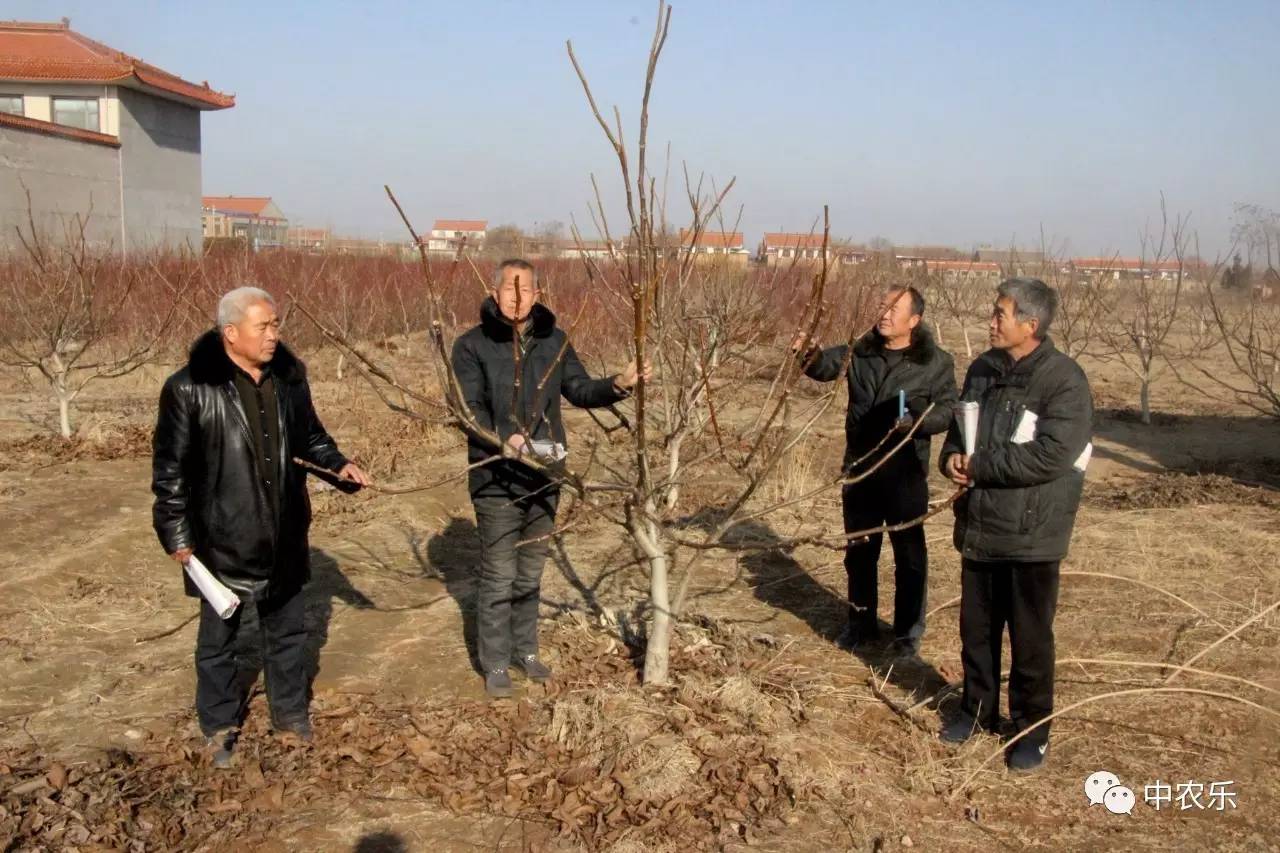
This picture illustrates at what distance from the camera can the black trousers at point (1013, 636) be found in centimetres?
329

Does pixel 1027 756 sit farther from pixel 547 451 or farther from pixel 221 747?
pixel 221 747

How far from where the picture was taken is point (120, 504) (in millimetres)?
Result: 6941

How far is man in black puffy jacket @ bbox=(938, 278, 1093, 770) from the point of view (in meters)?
3.19

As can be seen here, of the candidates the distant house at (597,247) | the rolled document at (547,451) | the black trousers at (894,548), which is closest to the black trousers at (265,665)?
the rolled document at (547,451)

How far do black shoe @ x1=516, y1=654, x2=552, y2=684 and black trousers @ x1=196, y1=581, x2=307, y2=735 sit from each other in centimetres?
85

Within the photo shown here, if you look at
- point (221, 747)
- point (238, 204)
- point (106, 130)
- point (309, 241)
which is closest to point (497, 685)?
point (221, 747)

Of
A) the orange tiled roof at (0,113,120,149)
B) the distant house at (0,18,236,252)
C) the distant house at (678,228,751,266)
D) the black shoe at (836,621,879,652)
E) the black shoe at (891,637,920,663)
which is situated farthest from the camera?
the distant house at (0,18,236,252)

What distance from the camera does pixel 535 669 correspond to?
407 centimetres

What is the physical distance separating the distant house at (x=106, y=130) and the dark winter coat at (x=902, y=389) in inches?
902

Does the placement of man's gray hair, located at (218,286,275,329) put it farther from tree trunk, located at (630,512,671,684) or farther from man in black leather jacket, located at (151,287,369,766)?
tree trunk, located at (630,512,671,684)

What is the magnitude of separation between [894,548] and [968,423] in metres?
1.09

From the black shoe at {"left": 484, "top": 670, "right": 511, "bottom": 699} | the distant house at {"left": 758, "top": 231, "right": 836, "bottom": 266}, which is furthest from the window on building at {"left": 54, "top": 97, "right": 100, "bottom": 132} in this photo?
the black shoe at {"left": 484, "top": 670, "right": 511, "bottom": 699}

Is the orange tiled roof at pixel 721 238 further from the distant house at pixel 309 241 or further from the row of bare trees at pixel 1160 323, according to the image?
the distant house at pixel 309 241

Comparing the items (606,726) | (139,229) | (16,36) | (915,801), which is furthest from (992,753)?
(16,36)
